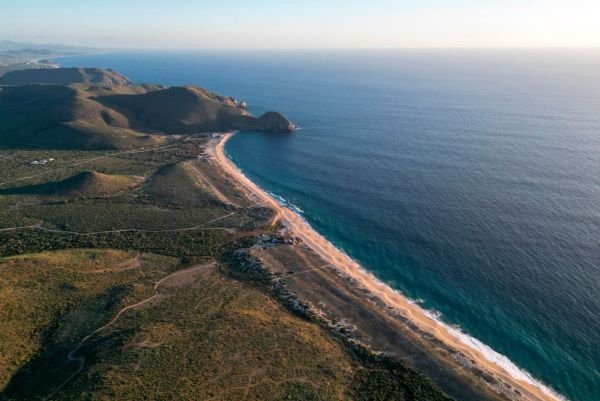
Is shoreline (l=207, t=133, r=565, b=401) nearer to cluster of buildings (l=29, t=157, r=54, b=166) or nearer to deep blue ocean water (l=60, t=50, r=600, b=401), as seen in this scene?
deep blue ocean water (l=60, t=50, r=600, b=401)

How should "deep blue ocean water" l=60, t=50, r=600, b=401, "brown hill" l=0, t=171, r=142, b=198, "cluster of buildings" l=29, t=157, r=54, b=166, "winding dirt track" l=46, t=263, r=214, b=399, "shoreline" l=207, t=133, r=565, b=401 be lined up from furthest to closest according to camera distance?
"cluster of buildings" l=29, t=157, r=54, b=166 < "brown hill" l=0, t=171, r=142, b=198 < "deep blue ocean water" l=60, t=50, r=600, b=401 < "shoreline" l=207, t=133, r=565, b=401 < "winding dirt track" l=46, t=263, r=214, b=399

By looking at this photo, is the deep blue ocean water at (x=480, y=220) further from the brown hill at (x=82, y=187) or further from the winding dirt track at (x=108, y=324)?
the brown hill at (x=82, y=187)

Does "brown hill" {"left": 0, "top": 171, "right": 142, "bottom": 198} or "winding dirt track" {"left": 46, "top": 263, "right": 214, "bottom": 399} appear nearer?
"winding dirt track" {"left": 46, "top": 263, "right": 214, "bottom": 399}

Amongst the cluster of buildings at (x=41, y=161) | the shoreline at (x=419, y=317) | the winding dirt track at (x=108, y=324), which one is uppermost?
the cluster of buildings at (x=41, y=161)

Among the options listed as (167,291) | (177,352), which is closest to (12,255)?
(167,291)

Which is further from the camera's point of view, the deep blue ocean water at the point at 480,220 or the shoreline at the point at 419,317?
the deep blue ocean water at the point at 480,220

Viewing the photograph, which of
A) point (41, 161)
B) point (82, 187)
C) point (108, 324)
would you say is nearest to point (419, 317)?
point (108, 324)

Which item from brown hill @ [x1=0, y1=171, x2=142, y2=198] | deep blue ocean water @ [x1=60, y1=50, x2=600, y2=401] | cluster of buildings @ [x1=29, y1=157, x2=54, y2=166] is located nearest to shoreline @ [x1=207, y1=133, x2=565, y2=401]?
deep blue ocean water @ [x1=60, y1=50, x2=600, y2=401]

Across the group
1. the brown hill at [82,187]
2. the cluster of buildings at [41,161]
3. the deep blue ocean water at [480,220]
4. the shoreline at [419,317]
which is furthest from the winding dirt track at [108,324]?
the cluster of buildings at [41,161]
